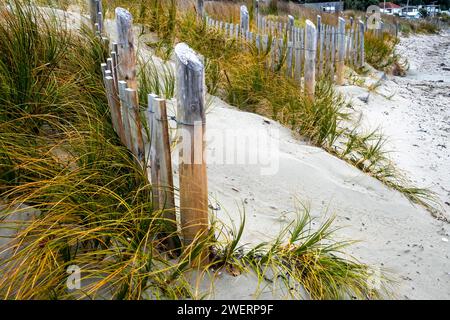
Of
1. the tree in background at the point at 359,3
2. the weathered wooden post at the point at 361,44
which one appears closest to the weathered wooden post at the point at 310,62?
the weathered wooden post at the point at 361,44

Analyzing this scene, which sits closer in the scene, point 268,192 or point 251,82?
point 268,192

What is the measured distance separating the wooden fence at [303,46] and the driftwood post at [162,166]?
12.7 feet

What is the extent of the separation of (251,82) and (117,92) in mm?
2642

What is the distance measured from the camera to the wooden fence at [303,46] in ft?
19.1

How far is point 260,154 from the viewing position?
3.81 m

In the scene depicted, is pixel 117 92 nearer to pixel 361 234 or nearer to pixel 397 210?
pixel 361 234

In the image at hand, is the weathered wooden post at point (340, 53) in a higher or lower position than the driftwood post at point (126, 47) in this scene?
lower

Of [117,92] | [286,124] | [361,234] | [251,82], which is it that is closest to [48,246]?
[117,92]

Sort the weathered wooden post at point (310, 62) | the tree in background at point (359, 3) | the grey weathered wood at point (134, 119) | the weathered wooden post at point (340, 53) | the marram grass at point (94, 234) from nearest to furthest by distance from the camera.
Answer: the marram grass at point (94, 234), the grey weathered wood at point (134, 119), the weathered wooden post at point (310, 62), the weathered wooden post at point (340, 53), the tree in background at point (359, 3)

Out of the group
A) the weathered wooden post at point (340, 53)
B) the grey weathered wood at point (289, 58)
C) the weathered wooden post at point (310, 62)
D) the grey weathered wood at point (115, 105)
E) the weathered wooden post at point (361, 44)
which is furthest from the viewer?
the weathered wooden post at point (361, 44)

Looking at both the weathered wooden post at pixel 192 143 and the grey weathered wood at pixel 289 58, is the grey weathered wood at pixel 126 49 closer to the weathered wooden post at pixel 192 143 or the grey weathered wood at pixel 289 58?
the weathered wooden post at pixel 192 143

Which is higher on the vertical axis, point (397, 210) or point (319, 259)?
point (319, 259)

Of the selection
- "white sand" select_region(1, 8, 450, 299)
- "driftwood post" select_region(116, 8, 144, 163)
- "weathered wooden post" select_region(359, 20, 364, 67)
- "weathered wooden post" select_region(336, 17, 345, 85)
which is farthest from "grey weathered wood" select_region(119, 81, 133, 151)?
"weathered wooden post" select_region(359, 20, 364, 67)

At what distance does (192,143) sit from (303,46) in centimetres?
447
